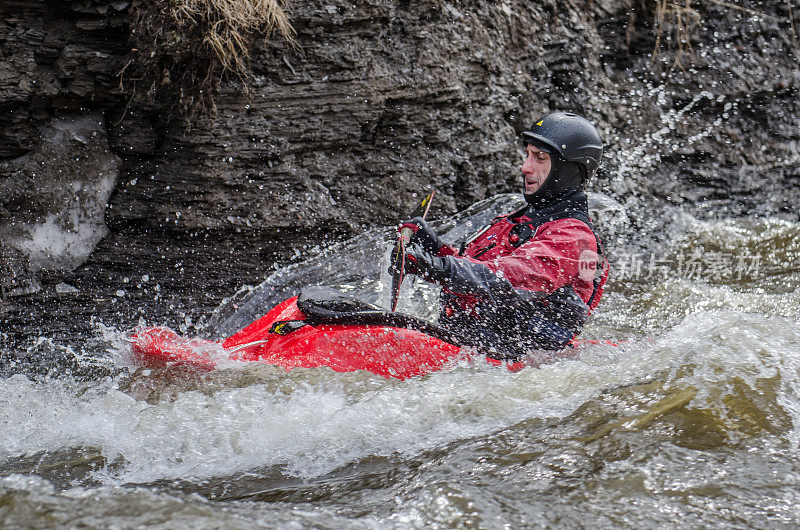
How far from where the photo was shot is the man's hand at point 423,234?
138 inches

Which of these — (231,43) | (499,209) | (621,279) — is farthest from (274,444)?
(621,279)

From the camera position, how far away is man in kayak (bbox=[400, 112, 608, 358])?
3.34 metres

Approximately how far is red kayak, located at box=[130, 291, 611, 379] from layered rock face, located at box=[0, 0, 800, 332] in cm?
201

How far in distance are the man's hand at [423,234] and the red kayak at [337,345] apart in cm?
43

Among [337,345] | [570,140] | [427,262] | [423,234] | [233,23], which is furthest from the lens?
[233,23]

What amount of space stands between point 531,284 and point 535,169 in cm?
87

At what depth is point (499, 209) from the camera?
5.01 meters

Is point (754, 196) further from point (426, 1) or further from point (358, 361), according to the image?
point (358, 361)

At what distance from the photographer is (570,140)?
387 cm

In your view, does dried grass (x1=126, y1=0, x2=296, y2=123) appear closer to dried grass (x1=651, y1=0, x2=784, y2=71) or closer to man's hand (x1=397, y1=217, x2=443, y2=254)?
man's hand (x1=397, y1=217, x2=443, y2=254)

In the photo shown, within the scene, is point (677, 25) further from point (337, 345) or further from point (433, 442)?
point (433, 442)
